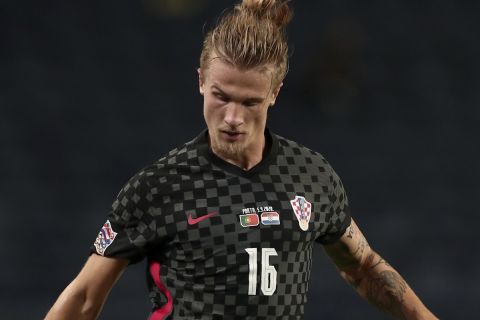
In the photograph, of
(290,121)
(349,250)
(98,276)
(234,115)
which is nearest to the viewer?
(234,115)

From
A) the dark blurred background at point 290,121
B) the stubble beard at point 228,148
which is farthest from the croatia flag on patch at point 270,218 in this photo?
the dark blurred background at point 290,121

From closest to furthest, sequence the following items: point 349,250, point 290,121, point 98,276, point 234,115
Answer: point 234,115, point 98,276, point 349,250, point 290,121

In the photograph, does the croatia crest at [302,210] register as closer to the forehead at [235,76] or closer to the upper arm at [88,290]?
the forehead at [235,76]

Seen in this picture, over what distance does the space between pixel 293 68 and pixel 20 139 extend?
2.14m

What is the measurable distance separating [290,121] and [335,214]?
4595mm

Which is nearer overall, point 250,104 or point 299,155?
point 250,104

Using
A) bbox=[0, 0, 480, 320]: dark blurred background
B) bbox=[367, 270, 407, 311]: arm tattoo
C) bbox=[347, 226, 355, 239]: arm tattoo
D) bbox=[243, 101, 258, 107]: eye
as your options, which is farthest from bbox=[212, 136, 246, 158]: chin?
bbox=[0, 0, 480, 320]: dark blurred background

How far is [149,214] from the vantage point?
2.67m

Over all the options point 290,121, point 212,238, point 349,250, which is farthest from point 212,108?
point 290,121

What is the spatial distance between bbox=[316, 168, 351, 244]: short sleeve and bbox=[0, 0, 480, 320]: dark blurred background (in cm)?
305

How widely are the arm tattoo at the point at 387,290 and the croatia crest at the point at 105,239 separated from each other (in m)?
0.84

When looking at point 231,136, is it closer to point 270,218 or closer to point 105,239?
point 270,218

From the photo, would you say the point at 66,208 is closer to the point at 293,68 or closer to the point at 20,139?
the point at 20,139

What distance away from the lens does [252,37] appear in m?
2.67
